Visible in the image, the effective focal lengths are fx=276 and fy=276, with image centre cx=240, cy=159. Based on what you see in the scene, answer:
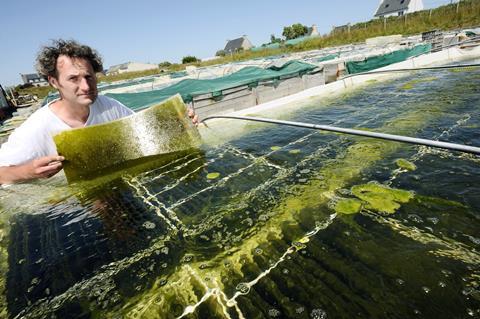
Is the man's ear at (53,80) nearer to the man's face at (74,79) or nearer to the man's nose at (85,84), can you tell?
the man's face at (74,79)

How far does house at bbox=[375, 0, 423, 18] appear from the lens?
65188mm

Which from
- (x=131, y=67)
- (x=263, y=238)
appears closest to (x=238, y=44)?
(x=131, y=67)

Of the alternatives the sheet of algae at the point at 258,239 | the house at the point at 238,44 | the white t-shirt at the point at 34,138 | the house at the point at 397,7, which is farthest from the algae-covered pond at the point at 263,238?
the house at the point at 238,44

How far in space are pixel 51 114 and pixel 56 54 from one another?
807 millimetres

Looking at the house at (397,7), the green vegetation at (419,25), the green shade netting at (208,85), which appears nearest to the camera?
the green shade netting at (208,85)

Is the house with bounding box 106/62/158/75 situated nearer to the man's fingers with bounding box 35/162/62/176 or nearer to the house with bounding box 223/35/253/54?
the house with bounding box 223/35/253/54

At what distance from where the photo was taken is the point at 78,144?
418cm

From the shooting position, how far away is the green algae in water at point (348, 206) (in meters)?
3.24

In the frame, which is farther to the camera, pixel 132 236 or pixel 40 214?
pixel 40 214

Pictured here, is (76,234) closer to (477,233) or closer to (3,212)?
(3,212)

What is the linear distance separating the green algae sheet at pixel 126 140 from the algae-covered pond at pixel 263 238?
1.21 feet

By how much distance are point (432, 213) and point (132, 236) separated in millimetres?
3410

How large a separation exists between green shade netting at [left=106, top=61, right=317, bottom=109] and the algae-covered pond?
516 cm

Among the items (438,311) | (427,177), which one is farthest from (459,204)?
(438,311)
